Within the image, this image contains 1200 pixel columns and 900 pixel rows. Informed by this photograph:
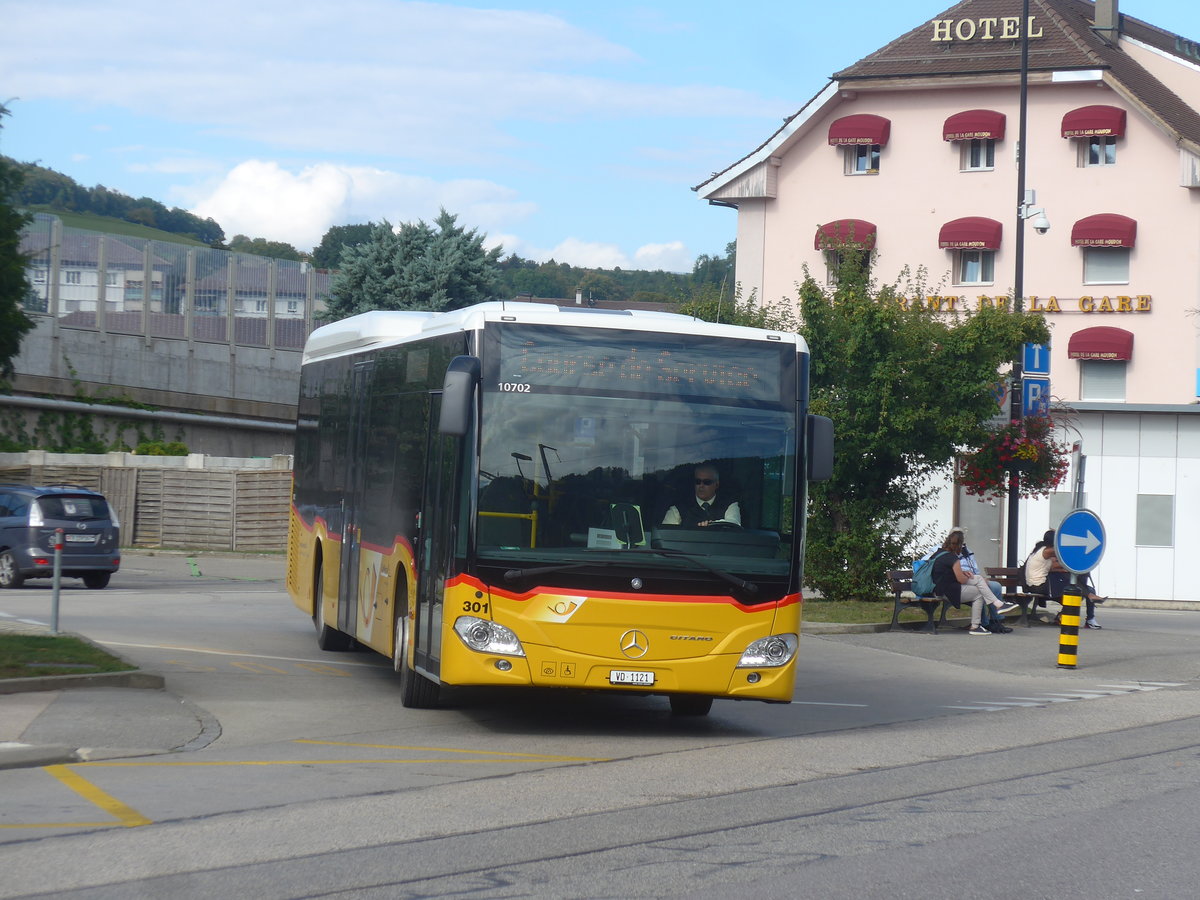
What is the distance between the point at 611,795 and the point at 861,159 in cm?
4451

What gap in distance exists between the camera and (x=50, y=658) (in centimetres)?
1359

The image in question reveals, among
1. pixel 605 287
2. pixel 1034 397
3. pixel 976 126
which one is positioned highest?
pixel 605 287

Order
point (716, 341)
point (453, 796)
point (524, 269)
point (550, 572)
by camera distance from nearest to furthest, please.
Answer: point (453, 796)
point (550, 572)
point (716, 341)
point (524, 269)

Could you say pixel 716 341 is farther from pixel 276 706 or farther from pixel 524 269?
pixel 524 269

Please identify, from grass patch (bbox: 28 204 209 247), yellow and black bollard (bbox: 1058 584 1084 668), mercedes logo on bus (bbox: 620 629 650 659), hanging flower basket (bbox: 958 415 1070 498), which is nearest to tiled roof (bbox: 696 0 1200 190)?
grass patch (bbox: 28 204 209 247)

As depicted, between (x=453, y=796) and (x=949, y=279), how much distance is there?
42385 millimetres

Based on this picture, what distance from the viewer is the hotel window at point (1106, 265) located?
1850 inches

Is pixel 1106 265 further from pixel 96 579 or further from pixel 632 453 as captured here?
pixel 632 453

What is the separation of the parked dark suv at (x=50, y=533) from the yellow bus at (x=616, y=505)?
55.0 ft

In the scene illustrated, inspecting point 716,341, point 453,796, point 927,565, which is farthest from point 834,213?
point 453,796

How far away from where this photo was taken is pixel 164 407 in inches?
1890

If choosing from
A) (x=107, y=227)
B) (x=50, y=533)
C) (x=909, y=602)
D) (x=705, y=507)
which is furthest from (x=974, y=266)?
(x=107, y=227)

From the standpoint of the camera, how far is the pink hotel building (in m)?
46.4

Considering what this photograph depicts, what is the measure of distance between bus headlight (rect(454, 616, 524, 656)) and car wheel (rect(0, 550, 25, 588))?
18471 mm
